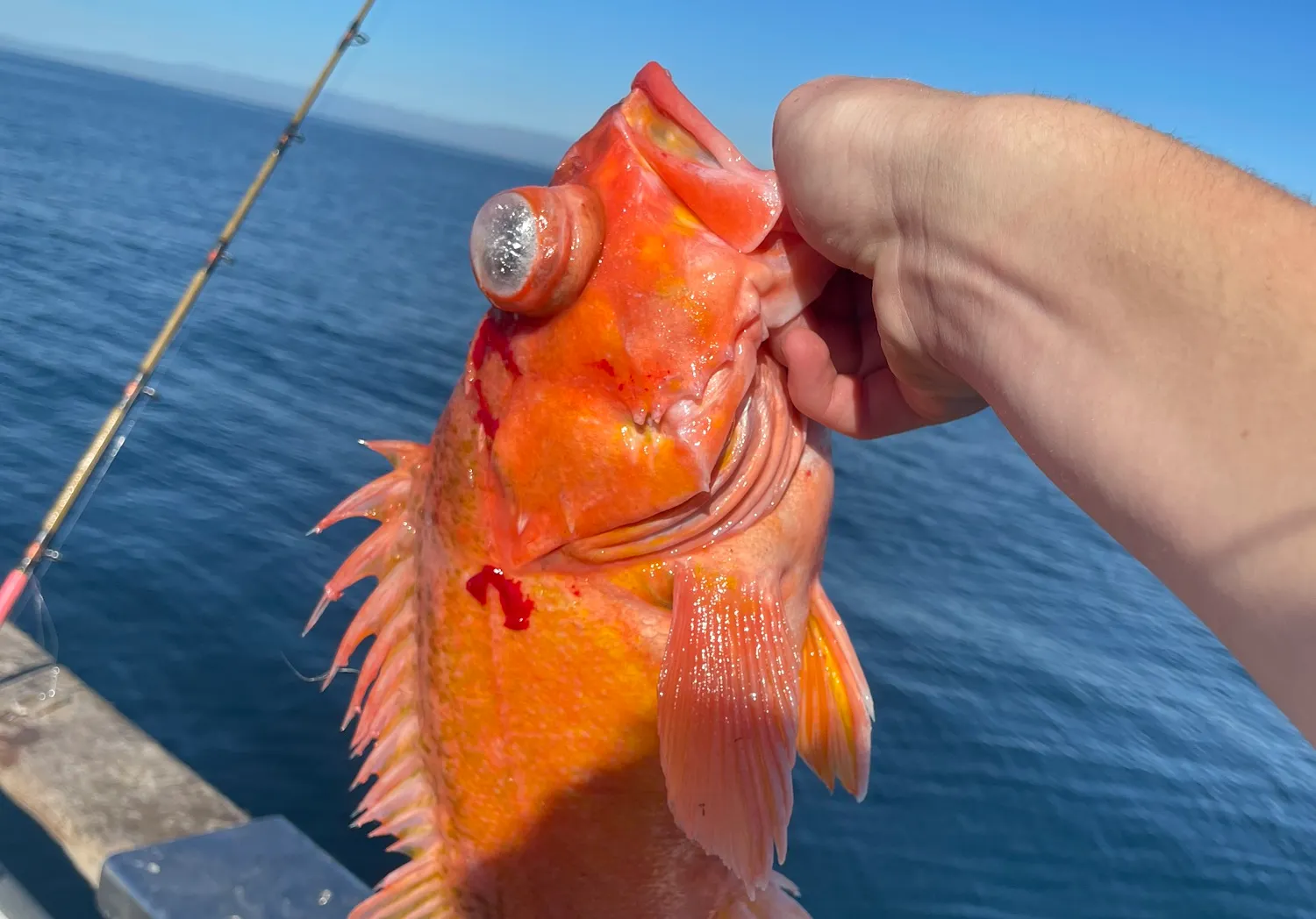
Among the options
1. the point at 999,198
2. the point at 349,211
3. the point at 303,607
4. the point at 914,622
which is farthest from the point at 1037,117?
the point at 349,211

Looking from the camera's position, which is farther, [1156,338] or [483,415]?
[483,415]

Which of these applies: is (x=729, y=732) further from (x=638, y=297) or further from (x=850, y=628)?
(x=850, y=628)

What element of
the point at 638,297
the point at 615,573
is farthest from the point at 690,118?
the point at 615,573

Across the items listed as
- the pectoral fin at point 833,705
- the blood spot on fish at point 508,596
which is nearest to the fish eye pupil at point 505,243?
the blood spot on fish at point 508,596

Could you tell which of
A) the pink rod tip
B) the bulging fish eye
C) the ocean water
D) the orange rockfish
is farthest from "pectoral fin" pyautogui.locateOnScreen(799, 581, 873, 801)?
the ocean water

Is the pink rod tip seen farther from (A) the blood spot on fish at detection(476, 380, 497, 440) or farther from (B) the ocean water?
(A) the blood spot on fish at detection(476, 380, 497, 440)

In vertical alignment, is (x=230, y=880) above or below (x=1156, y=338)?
below
